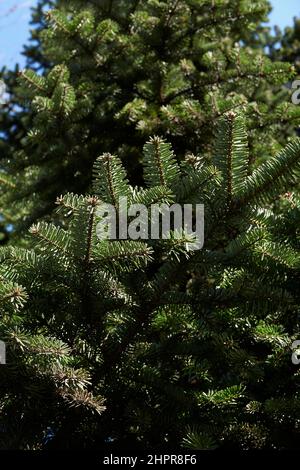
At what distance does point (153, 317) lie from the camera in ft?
7.14

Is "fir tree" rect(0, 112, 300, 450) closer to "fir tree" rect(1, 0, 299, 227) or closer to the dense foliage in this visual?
the dense foliage

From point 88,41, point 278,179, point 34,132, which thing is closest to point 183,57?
point 88,41

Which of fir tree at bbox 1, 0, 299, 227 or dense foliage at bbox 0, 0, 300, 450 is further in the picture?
fir tree at bbox 1, 0, 299, 227

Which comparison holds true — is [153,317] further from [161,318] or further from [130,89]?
[130,89]

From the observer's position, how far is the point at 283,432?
87.3 inches

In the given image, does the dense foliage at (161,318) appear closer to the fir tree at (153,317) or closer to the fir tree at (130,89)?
the fir tree at (153,317)

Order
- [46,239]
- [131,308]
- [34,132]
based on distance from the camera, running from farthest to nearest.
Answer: [34,132], [131,308], [46,239]

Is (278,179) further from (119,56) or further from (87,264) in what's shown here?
(119,56)

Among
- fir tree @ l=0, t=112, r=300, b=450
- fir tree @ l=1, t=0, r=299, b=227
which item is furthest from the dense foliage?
fir tree @ l=1, t=0, r=299, b=227

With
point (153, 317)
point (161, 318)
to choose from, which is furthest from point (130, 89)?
point (153, 317)

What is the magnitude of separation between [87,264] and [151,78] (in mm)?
2536

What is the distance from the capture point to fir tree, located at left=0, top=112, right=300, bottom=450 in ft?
6.39

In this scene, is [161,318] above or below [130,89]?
below
